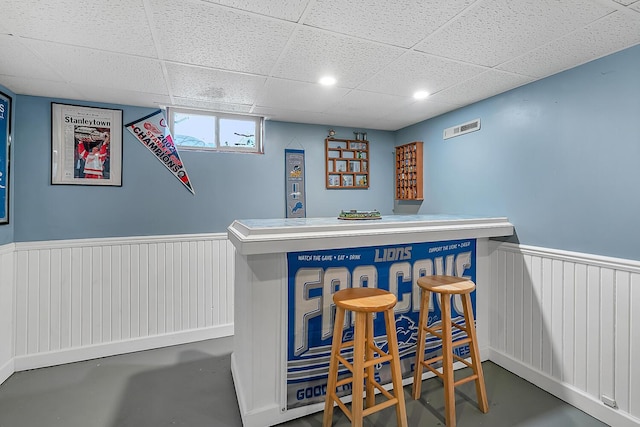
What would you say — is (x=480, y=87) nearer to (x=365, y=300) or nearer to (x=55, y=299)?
(x=365, y=300)

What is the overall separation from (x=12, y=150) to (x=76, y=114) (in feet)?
1.87

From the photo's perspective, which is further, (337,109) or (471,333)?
(337,109)

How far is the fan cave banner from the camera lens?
6.87 ft

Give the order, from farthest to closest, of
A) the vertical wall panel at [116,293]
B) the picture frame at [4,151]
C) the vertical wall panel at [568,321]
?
the vertical wall panel at [116,293] < the picture frame at [4,151] < the vertical wall panel at [568,321]

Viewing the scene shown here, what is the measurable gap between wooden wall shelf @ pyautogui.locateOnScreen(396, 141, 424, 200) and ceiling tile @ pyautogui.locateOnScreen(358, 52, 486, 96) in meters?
1.14

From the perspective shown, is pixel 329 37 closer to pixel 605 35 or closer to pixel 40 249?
pixel 605 35

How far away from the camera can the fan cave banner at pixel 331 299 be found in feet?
6.87

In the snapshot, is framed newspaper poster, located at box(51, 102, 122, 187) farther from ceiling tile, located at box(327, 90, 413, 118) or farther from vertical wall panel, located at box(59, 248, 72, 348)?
ceiling tile, located at box(327, 90, 413, 118)

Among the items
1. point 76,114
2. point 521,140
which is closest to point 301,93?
point 521,140

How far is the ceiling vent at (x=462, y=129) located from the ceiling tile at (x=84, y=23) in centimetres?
275

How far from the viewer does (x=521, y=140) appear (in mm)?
2607

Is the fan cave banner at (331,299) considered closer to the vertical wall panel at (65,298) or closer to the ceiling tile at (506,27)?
the ceiling tile at (506,27)

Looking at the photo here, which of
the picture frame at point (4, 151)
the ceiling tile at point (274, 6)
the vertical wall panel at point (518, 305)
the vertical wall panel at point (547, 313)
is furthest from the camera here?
the vertical wall panel at point (518, 305)

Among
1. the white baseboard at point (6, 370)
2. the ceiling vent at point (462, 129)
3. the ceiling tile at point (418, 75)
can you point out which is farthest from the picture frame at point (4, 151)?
the ceiling vent at point (462, 129)
